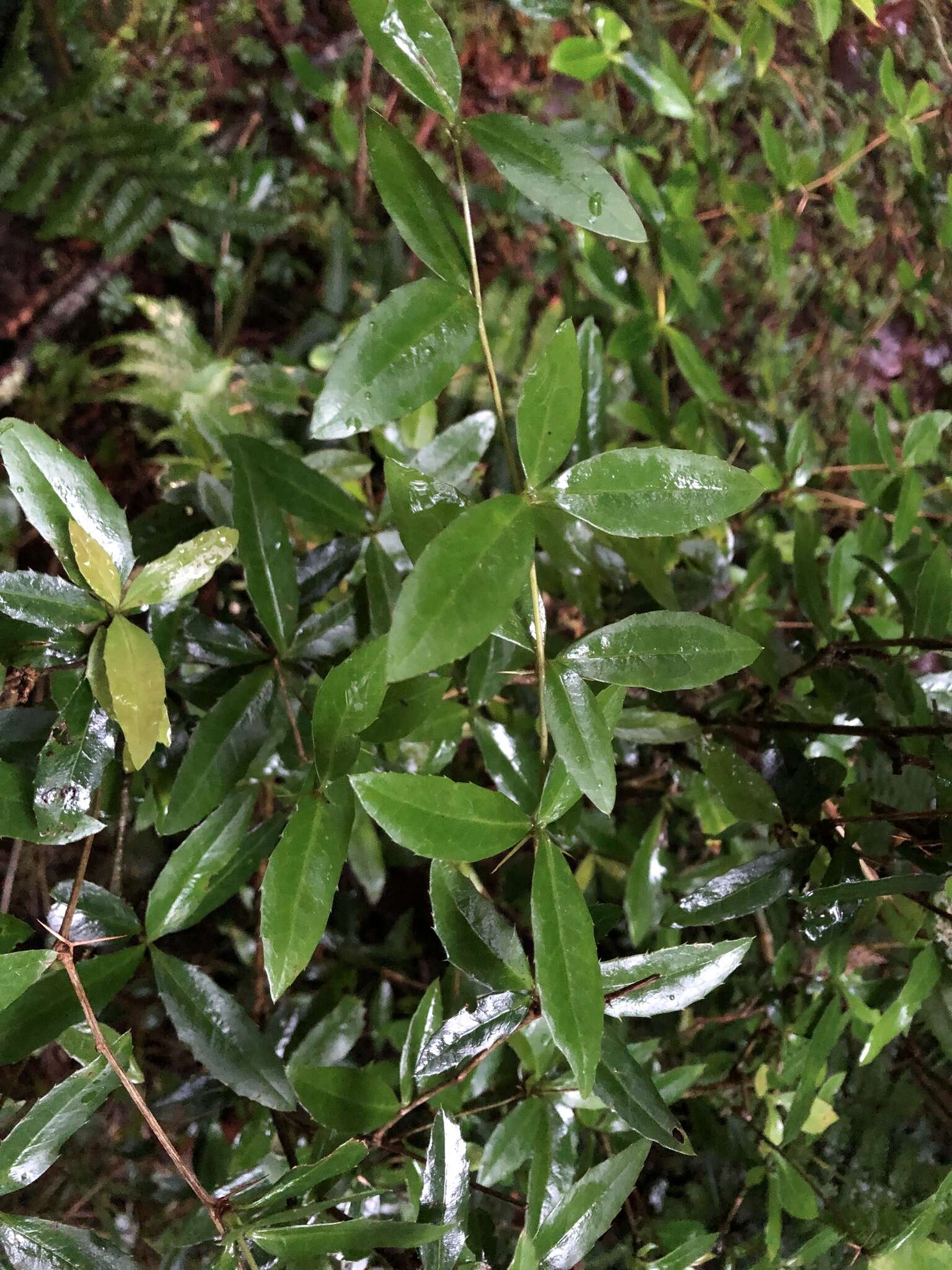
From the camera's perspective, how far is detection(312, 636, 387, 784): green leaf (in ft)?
2.05

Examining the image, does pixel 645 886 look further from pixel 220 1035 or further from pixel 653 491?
pixel 653 491

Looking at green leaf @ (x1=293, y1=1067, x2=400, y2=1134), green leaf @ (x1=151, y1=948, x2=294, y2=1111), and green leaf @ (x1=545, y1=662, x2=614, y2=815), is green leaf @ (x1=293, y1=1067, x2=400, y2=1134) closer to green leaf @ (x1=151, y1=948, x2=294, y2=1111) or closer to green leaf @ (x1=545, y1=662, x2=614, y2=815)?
green leaf @ (x1=151, y1=948, x2=294, y2=1111)

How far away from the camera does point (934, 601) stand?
90 centimetres

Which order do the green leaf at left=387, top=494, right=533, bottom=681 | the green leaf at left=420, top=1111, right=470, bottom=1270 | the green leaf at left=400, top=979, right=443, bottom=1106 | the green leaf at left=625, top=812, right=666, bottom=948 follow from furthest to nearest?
1. the green leaf at left=625, top=812, right=666, bottom=948
2. the green leaf at left=400, top=979, right=443, bottom=1106
3. the green leaf at left=420, top=1111, right=470, bottom=1270
4. the green leaf at left=387, top=494, right=533, bottom=681

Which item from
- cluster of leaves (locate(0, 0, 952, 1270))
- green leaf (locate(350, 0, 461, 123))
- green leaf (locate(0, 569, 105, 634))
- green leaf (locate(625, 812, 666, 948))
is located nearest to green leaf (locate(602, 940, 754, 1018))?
cluster of leaves (locate(0, 0, 952, 1270))

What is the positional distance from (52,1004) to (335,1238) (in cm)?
31

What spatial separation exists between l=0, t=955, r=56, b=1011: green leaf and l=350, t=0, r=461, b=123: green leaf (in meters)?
0.69

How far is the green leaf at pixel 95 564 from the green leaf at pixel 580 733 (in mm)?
365

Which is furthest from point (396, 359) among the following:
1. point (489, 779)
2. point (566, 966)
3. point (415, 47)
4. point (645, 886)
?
point (489, 779)

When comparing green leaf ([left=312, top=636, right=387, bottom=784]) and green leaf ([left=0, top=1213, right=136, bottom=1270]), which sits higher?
green leaf ([left=312, top=636, right=387, bottom=784])

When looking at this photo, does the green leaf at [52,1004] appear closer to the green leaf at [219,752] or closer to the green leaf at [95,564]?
the green leaf at [219,752]

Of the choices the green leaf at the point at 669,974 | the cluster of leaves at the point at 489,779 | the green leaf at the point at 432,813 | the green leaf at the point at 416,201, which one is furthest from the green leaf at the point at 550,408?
the green leaf at the point at 669,974

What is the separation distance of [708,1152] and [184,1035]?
82 centimetres

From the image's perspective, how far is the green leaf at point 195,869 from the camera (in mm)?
733
